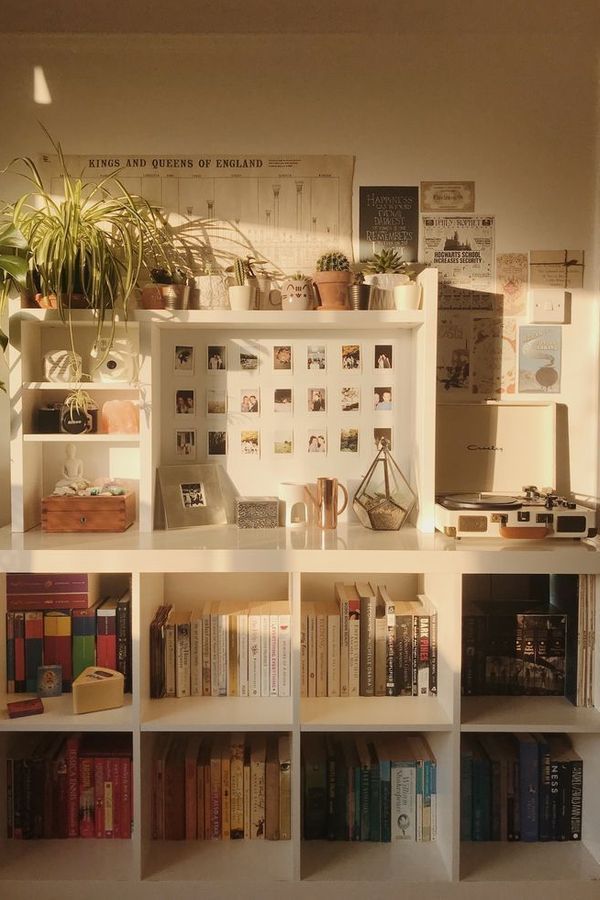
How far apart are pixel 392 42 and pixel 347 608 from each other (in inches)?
68.5

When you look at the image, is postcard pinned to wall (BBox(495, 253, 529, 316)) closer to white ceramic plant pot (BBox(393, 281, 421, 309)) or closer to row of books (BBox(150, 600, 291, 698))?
white ceramic plant pot (BBox(393, 281, 421, 309))

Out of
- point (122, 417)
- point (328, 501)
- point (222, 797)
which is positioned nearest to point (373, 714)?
point (222, 797)

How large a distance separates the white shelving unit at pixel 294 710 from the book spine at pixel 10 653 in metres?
0.04

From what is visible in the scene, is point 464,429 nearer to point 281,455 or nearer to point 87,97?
point 281,455

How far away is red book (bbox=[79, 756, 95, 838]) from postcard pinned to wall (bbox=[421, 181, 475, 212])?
1911mm

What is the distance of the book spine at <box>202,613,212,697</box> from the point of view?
2029mm

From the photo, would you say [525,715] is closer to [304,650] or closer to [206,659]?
[304,650]

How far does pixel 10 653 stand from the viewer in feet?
6.64

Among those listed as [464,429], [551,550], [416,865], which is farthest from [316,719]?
[464,429]

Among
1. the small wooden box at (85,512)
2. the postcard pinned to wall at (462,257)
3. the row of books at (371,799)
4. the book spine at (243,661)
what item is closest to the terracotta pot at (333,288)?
the postcard pinned to wall at (462,257)

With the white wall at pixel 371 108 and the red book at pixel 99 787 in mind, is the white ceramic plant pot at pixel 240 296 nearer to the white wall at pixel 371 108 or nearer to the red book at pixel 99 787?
the white wall at pixel 371 108

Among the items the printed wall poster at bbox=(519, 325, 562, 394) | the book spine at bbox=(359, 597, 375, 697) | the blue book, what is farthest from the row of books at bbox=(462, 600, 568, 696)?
the printed wall poster at bbox=(519, 325, 562, 394)

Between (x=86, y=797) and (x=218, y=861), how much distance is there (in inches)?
16.0

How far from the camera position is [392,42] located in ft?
7.45
